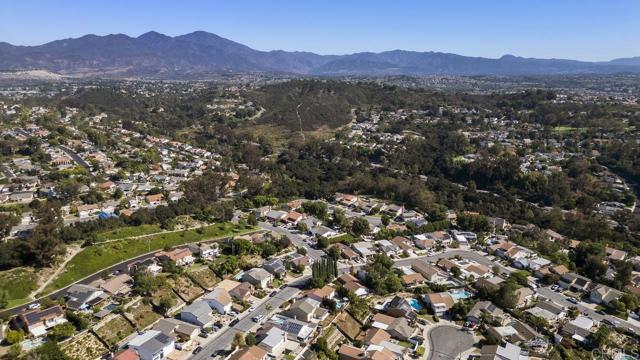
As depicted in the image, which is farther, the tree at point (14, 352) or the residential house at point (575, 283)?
the residential house at point (575, 283)

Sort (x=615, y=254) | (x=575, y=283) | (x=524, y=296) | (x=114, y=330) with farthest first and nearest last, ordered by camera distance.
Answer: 1. (x=615, y=254)
2. (x=575, y=283)
3. (x=524, y=296)
4. (x=114, y=330)

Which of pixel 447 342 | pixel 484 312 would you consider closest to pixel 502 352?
pixel 447 342

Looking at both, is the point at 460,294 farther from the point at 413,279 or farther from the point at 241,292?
the point at 241,292

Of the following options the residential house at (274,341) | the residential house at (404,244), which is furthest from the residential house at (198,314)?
the residential house at (404,244)

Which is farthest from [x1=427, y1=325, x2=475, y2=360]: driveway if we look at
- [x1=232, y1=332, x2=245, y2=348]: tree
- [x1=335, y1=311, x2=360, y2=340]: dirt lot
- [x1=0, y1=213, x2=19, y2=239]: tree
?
[x1=0, y1=213, x2=19, y2=239]: tree

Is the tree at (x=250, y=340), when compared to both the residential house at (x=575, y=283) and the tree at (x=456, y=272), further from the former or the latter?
the residential house at (x=575, y=283)

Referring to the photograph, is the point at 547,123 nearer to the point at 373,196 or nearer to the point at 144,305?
the point at 373,196
